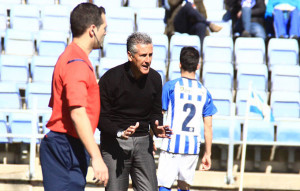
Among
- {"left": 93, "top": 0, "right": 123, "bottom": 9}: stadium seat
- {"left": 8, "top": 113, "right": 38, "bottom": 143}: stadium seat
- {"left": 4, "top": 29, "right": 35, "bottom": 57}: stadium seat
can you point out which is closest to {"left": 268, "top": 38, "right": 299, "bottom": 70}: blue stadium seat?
{"left": 93, "top": 0, "right": 123, "bottom": 9}: stadium seat

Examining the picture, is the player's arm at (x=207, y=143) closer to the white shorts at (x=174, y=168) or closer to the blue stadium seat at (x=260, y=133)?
the white shorts at (x=174, y=168)

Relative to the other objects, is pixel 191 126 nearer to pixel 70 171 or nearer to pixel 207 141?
pixel 207 141

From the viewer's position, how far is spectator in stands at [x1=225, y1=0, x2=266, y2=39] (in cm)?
1189

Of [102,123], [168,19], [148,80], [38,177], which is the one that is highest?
[168,19]

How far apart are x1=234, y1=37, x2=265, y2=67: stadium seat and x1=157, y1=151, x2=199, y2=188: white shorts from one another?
4678mm

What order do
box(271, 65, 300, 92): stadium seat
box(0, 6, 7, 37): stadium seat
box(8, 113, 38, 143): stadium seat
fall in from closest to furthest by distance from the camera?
1. box(8, 113, 38, 143): stadium seat
2. box(271, 65, 300, 92): stadium seat
3. box(0, 6, 7, 37): stadium seat

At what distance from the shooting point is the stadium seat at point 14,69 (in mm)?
10148

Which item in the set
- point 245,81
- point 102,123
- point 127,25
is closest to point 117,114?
point 102,123

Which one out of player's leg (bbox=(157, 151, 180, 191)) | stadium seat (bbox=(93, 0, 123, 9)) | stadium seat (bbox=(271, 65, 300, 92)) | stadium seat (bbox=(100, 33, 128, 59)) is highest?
stadium seat (bbox=(93, 0, 123, 9))

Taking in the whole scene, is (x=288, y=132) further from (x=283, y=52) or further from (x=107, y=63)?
(x=107, y=63)

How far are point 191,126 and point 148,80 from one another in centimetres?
141

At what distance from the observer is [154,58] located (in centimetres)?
1084

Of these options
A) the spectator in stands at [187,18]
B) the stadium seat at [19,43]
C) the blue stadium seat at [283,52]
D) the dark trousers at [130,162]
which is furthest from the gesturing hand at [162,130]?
the spectator in stands at [187,18]

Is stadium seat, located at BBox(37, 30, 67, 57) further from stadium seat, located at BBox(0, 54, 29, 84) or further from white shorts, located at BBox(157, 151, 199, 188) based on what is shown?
white shorts, located at BBox(157, 151, 199, 188)
